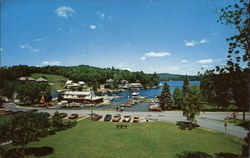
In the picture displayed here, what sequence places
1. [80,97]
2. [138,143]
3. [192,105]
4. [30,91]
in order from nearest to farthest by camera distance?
1. [138,143]
2. [192,105]
3. [30,91]
4. [80,97]

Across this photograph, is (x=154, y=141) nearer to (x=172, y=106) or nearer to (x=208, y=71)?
(x=208, y=71)

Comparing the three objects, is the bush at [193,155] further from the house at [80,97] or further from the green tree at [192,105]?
the house at [80,97]

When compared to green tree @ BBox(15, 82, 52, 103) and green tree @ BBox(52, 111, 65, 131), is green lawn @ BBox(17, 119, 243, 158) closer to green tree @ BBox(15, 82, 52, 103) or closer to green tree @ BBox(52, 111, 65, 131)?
green tree @ BBox(52, 111, 65, 131)

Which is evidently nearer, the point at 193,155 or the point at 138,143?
the point at 193,155

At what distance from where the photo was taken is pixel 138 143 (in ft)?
49.0

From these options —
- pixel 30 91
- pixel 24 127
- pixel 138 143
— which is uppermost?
pixel 24 127

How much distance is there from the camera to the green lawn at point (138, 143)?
12609 mm

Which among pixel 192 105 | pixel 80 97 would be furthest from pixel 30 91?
pixel 192 105

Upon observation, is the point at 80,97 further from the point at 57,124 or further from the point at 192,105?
the point at 192,105

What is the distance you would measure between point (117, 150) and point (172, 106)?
2896 cm

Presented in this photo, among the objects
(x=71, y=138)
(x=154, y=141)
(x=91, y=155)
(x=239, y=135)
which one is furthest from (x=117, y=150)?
(x=239, y=135)

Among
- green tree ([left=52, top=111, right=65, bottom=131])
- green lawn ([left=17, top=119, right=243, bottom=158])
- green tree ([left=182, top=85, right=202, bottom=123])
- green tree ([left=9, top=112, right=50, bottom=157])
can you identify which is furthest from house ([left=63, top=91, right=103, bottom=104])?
green tree ([left=9, top=112, right=50, bottom=157])

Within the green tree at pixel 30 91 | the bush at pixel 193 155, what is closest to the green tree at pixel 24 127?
the bush at pixel 193 155

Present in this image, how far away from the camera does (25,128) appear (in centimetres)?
1103
